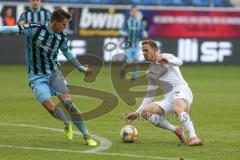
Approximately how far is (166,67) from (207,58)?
2282cm

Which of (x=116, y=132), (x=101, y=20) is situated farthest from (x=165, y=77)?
(x=101, y=20)

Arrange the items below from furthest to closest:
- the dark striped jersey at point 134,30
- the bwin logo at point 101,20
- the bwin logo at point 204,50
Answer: the bwin logo at point 204,50 → the bwin logo at point 101,20 → the dark striped jersey at point 134,30

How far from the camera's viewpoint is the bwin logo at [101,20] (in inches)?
1374

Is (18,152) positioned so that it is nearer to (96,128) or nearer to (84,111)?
(96,128)

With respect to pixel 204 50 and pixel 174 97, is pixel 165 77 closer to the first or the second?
pixel 174 97

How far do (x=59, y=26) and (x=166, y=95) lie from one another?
6.70 ft

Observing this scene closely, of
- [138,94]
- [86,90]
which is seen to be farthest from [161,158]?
[86,90]

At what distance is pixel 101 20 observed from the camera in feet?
116

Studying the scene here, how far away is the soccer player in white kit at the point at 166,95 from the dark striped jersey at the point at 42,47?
1.31 metres

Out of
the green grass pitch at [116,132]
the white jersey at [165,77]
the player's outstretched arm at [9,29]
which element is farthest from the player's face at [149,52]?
the player's outstretched arm at [9,29]

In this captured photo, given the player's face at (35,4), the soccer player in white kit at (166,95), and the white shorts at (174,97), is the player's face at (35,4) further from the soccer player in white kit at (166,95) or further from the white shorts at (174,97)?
the white shorts at (174,97)

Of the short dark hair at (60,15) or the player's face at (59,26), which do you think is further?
the player's face at (59,26)

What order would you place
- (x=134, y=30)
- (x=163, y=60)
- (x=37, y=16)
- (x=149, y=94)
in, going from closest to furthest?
(x=163, y=60) → (x=149, y=94) → (x=37, y=16) → (x=134, y=30)

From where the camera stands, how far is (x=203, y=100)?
70.0 ft
